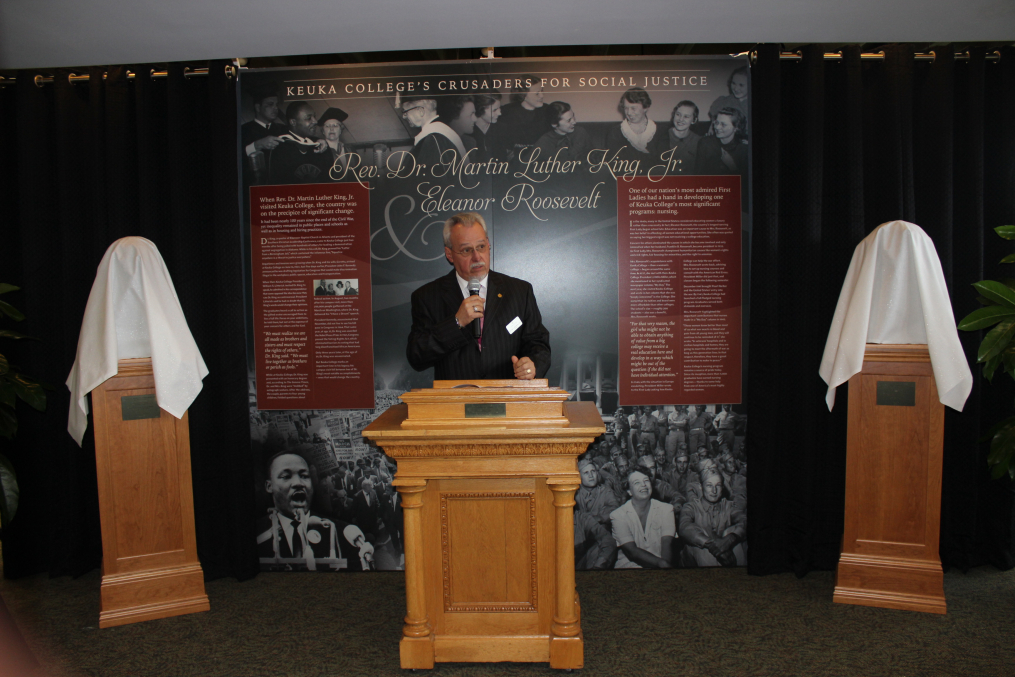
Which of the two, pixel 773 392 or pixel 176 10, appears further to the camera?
pixel 773 392

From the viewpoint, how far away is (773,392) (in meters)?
3.49

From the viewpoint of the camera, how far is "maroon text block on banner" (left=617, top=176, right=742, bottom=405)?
359 centimetres

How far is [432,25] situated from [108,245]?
239cm

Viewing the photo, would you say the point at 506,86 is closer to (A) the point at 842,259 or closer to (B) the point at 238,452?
(A) the point at 842,259

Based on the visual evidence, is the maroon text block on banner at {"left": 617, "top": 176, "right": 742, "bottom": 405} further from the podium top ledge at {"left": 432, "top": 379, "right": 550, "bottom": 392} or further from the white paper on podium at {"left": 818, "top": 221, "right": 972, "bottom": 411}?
the podium top ledge at {"left": 432, "top": 379, "right": 550, "bottom": 392}

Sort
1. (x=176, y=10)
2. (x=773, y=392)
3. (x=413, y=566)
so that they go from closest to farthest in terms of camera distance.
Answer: (x=413, y=566) → (x=176, y=10) → (x=773, y=392)

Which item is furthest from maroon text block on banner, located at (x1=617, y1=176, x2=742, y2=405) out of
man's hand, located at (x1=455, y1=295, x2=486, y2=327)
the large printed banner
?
man's hand, located at (x1=455, y1=295, x2=486, y2=327)

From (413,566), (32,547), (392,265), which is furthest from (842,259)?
(32,547)

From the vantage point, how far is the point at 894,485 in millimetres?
3129

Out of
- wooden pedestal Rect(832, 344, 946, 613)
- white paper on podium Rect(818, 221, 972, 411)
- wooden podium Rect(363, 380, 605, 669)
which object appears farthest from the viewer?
wooden pedestal Rect(832, 344, 946, 613)

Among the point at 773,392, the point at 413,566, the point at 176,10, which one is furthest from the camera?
the point at 773,392

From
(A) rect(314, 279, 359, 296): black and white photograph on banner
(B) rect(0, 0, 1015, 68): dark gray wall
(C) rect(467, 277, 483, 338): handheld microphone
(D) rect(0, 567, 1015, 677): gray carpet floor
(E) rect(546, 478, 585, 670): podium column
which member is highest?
(B) rect(0, 0, 1015, 68): dark gray wall

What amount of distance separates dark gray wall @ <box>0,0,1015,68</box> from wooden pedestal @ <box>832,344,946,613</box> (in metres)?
1.81

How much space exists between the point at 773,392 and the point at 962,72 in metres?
2.25
